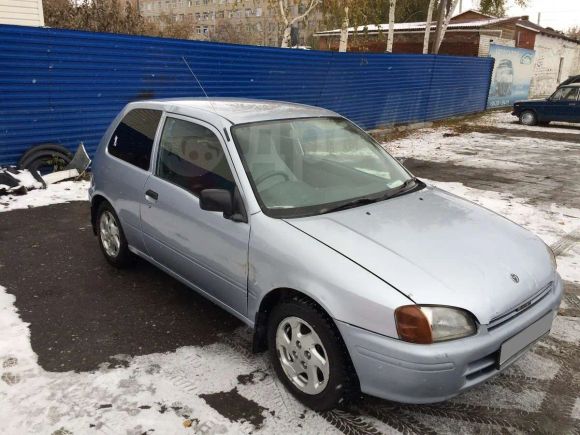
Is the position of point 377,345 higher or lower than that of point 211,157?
lower

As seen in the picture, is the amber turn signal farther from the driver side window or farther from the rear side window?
the rear side window

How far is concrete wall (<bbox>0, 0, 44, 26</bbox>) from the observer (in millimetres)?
11531

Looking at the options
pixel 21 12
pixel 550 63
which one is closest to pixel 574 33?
pixel 550 63

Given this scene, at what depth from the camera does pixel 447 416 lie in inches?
108

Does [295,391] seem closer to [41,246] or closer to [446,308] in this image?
[446,308]

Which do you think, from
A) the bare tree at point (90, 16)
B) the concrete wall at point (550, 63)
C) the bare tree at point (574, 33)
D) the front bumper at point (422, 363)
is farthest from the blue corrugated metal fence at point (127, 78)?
the bare tree at point (574, 33)

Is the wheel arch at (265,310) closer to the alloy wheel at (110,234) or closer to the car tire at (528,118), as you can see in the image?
the alloy wheel at (110,234)

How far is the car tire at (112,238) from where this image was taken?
4355 millimetres

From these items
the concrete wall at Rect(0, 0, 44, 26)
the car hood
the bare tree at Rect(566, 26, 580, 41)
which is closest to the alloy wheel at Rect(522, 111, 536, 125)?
the concrete wall at Rect(0, 0, 44, 26)

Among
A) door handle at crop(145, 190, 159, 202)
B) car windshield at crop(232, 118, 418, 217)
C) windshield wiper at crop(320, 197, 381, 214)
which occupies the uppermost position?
car windshield at crop(232, 118, 418, 217)

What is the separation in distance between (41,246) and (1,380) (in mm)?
2451

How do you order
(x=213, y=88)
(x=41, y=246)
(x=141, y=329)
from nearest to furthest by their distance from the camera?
(x=141, y=329), (x=41, y=246), (x=213, y=88)

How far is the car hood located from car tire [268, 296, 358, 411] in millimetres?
390

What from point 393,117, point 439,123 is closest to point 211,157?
point 393,117
